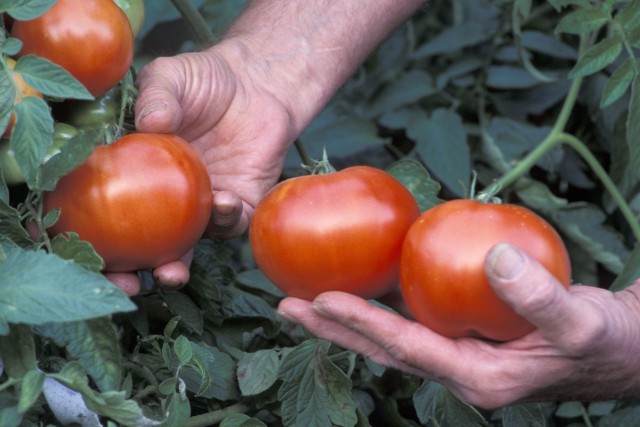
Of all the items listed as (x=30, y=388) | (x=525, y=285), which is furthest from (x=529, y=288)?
(x=30, y=388)

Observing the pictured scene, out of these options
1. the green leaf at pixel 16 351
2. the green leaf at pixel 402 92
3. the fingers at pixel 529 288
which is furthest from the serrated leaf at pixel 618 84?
the green leaf at pixel 16 351

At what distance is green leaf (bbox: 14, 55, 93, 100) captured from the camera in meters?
0.84

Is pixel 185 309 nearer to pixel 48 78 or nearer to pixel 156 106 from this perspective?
pixel 156 106

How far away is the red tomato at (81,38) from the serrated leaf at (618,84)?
64cm

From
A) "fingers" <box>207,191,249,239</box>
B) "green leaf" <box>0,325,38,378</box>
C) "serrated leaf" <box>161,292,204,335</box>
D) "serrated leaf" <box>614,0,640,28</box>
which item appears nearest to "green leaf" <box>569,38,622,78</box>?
"serrated leaf" <box>614,0,640,28</box>

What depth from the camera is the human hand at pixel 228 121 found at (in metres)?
1.18

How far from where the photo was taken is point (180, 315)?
3.58ft

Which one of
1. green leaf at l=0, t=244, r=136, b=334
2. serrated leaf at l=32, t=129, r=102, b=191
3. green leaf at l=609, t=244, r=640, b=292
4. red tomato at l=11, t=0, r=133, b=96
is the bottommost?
green leaf at l=609, t=244, r=640, b=292

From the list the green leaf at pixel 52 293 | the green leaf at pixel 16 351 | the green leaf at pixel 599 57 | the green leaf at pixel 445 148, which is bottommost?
the green leaf at pixel 445 148

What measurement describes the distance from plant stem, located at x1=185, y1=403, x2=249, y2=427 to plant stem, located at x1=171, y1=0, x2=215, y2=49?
0.60 m

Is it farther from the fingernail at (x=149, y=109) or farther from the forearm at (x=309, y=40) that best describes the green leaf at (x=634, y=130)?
the fingernail at (x=149, y=109)

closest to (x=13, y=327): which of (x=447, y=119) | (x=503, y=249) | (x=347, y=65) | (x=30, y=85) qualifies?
(x=30, y=85)

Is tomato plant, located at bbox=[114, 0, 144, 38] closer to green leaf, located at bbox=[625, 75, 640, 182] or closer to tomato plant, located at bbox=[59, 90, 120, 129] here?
tomato plant, located at bbox=[59, 90, 120, 129]

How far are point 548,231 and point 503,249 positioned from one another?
0.36ft
